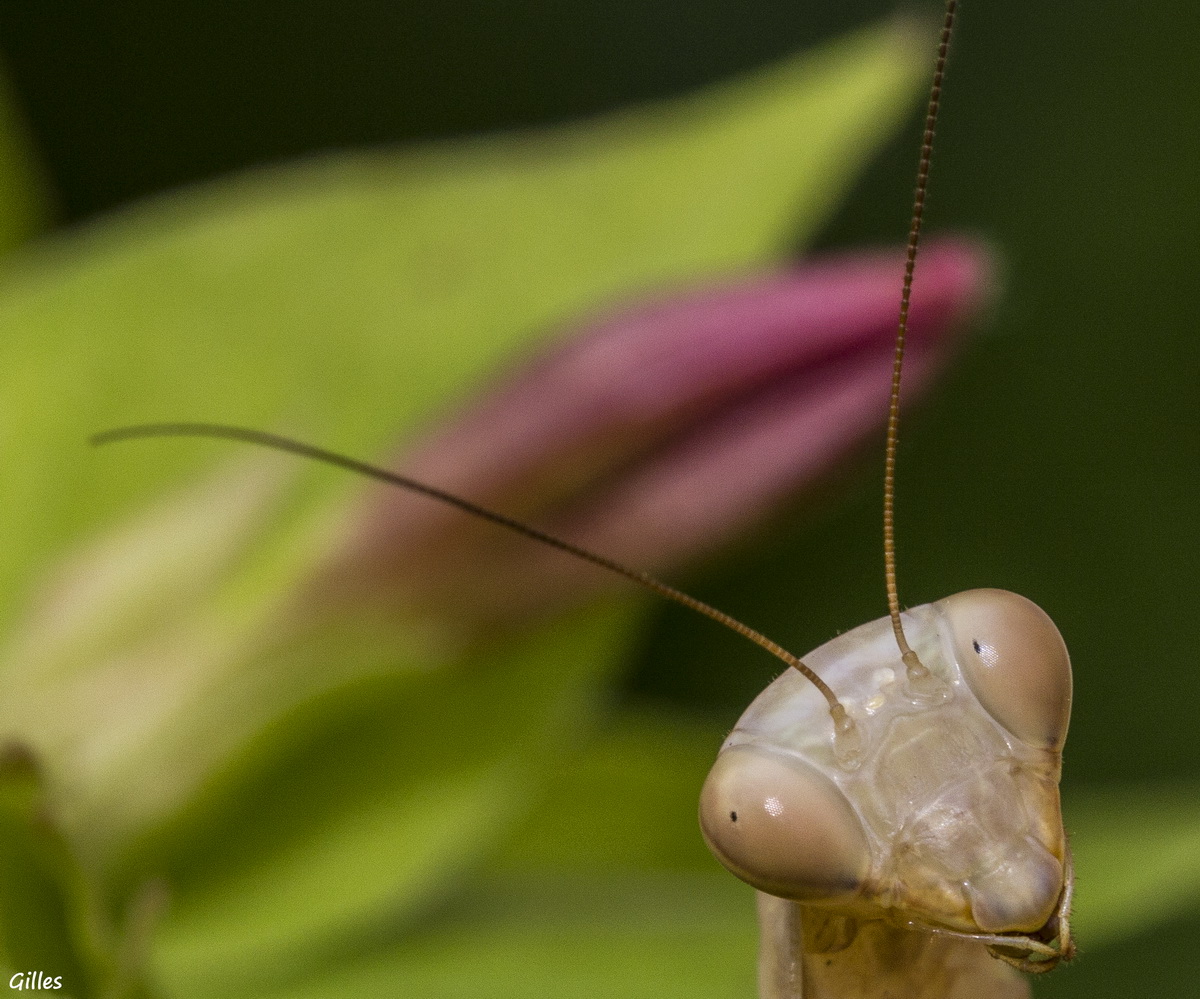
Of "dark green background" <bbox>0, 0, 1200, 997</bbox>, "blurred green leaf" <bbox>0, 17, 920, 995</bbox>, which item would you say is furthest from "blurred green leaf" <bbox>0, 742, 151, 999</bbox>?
"dark green background" <bbox>0, 0, 1200, 997</bbox>

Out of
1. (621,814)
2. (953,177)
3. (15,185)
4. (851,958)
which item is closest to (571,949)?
(621,814)

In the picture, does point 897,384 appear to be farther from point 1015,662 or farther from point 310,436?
point 310,436

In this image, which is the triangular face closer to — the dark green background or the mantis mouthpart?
the mantis mouthpart

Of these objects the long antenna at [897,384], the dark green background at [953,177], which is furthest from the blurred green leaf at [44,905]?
the dark green background at [953,177]

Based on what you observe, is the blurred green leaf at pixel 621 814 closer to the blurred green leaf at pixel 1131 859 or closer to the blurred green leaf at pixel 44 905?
the blurred green leaf at pixel 1131 859

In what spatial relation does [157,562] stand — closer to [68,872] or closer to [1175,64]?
[68,872]

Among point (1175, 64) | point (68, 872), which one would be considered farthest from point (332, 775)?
point (1175, 64)

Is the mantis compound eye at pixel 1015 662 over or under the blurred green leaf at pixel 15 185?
under
